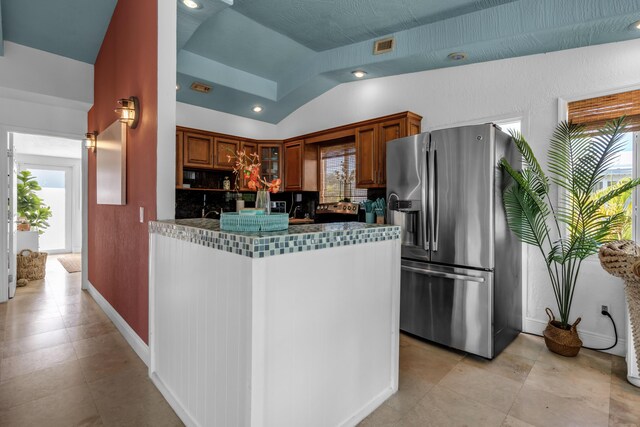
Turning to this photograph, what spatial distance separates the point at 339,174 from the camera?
466 centimetres

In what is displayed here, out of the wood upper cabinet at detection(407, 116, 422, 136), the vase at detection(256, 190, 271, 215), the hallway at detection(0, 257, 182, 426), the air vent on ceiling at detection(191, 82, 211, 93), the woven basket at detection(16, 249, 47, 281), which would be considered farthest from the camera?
the woven basket at detection(16, 249, 47, 281)

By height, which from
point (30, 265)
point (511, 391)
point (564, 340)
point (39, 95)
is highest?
point (39, 95)

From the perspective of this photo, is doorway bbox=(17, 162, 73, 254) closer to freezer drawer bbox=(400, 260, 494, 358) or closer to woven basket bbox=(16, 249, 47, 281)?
woven basket bbox=(16, 249, 47, 281)

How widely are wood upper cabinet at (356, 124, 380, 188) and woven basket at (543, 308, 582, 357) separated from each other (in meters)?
2.19

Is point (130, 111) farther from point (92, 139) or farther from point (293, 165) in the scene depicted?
point (293, 165)

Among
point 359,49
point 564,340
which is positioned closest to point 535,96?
point 359,49

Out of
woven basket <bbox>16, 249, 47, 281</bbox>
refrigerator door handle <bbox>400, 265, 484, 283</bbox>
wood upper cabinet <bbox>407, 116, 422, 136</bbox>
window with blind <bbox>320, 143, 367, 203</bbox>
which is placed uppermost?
wood upper cabinet <bbox>407, 116, 422, 136</bbox>

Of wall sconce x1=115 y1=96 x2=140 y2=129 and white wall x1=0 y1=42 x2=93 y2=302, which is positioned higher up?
white wall x1=0 y1=42 x2=93 y2=302

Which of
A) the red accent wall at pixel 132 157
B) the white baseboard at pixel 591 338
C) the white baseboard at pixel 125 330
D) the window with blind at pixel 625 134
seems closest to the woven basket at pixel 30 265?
the white baseboard at pixel 125 330

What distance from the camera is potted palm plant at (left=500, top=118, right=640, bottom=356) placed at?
2.46 meters

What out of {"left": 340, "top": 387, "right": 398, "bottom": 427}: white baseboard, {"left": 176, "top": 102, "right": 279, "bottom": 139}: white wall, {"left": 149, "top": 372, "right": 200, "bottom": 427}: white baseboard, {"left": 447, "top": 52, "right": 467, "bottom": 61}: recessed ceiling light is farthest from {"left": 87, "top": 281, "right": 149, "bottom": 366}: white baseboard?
{"left": 447, "top": 52, "right": 467, "bottom": 61}: recessed ceiling light

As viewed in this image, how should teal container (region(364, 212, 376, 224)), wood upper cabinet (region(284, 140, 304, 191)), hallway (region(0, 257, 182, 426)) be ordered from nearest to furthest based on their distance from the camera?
1. hallway (region(0, 257, 182, 426))
2. teal container (region(364, 212, 376, 224))
3. wood upper cabinet (region(284, 140, 304, 191))

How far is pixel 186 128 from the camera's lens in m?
4.41

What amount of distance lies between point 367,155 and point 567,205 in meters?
2.03
